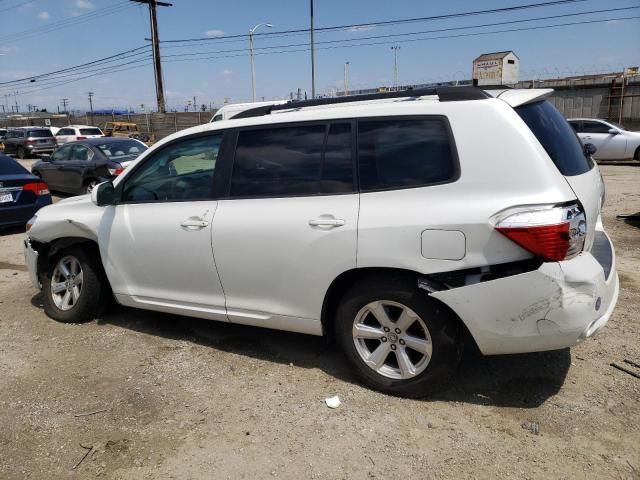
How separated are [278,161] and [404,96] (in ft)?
3.07

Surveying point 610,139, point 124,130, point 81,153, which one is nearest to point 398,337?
point 81,153

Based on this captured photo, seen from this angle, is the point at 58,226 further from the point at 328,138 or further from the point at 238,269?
the point at 328,138

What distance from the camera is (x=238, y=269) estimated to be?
3.63 metres

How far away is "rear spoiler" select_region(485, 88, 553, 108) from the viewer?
3.04 m

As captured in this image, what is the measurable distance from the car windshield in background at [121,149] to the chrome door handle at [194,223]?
30.1ft

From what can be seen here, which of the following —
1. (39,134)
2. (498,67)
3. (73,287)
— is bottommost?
(73,287)

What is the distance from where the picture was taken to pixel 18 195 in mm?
8828

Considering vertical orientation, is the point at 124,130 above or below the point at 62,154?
above

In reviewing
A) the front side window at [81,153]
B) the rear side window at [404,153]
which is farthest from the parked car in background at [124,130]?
the rear side window at [404,153]

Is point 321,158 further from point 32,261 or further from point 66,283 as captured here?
point 32,261

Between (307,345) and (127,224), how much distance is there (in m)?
1.71

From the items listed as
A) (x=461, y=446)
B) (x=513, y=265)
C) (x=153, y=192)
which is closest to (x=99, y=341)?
(x=153, y=192)

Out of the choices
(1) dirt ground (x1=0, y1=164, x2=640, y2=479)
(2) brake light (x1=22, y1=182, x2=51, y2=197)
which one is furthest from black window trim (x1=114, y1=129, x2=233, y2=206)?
(2) brake light (x1=22, y1=182, x2=51, y2=197)

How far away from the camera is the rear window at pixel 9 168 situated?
29.6 ft
